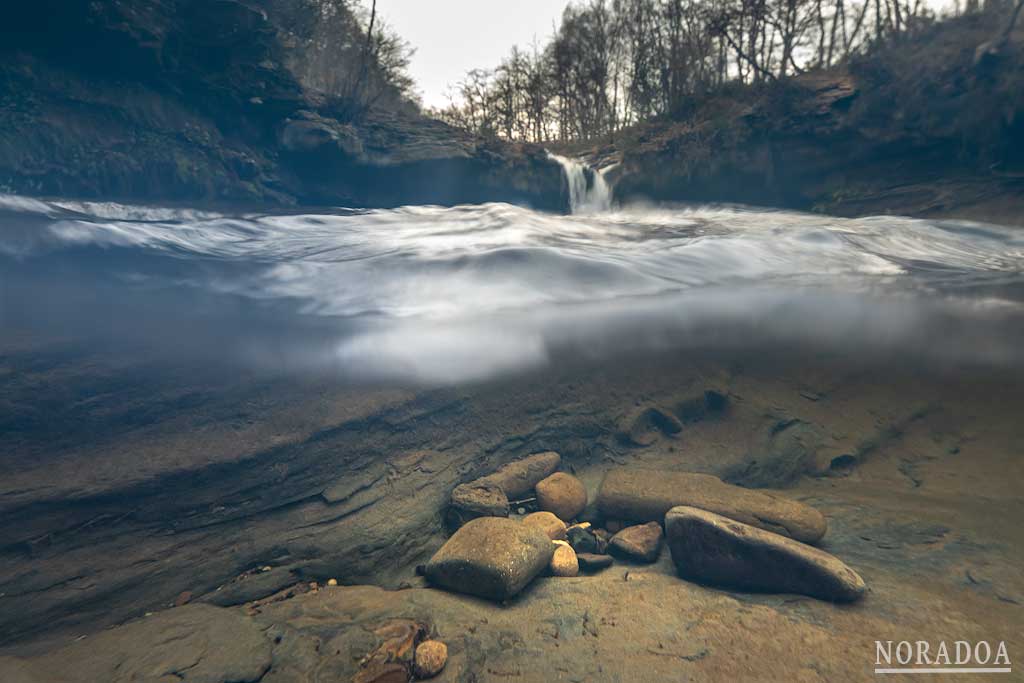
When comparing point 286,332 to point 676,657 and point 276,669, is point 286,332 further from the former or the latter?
point 676,657

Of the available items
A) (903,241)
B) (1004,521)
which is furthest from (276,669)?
(903,241)

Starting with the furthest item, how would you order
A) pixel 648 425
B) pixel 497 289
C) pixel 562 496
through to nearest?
pixel 497 289
pixel 648 425
pixel 562 496

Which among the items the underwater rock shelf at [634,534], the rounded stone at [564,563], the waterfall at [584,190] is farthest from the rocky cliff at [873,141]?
the rounded stone at [564,563]

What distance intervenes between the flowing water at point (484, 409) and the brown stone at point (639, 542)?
158 millimetres

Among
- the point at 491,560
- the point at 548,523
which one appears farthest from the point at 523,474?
the point at 491,560

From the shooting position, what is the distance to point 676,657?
2.52 metres

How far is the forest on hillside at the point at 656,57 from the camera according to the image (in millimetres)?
18312

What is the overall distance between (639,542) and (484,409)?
217 centimetres

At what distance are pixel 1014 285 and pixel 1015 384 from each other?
2896 mm

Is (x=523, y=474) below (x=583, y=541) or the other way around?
the other way around

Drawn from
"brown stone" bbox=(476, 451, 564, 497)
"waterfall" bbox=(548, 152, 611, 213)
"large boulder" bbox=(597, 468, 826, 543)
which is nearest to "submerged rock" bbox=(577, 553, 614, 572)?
"large boulder" bbox=(597, 468, 826, 543)

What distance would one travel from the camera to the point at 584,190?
18.1m

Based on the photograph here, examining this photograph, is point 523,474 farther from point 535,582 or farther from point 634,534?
point 535,582

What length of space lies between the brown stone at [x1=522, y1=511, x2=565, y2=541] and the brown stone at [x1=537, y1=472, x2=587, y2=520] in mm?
133
